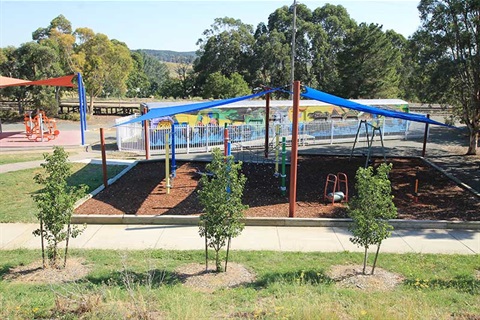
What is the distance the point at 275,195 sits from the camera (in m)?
11.3

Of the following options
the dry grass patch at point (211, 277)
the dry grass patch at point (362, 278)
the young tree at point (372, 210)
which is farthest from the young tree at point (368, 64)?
the dry grass patch at point (211, 277)

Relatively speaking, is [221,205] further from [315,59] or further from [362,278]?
[315,59]

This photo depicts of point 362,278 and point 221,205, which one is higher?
point 221,205

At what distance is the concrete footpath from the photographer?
804 centimetres

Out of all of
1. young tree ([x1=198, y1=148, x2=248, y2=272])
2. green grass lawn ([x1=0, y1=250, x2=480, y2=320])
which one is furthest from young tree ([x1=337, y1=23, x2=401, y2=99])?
young tree ([x1=198, y1=148, x2=248, y2=272])

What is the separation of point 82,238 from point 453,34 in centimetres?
1538

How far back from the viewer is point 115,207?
10.3m

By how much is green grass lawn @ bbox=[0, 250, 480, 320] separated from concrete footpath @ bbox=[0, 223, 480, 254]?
449 millimetres

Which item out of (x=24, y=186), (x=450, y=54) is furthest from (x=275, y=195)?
(x=450, y=54)

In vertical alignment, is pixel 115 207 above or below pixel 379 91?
below

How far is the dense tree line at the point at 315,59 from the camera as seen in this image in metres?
16.4

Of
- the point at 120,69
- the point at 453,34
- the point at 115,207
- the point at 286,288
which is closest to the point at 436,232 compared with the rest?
the point at 286,288

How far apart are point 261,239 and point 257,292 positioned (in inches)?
106

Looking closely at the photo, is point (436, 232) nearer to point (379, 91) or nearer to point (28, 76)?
point (379, 91)
